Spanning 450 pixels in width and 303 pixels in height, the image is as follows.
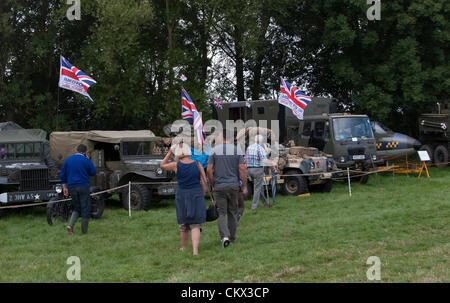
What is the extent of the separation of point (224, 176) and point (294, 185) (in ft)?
24.1

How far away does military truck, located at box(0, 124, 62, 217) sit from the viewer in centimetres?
1269

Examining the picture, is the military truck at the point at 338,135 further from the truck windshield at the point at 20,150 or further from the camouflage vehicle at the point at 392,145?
the truck windshield at the point at 20,150

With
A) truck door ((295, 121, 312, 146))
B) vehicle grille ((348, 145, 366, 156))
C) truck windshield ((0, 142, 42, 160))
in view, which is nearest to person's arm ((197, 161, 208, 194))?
truck windshield ((0, 142, 42, 160))

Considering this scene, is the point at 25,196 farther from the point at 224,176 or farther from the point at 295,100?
the point at 295,100

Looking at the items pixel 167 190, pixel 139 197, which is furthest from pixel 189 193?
pixel 139 197

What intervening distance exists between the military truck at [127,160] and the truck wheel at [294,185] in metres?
3.42

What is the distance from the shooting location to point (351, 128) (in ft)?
59.2

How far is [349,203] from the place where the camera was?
13219mm

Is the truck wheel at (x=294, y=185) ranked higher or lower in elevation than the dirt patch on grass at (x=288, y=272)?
higher

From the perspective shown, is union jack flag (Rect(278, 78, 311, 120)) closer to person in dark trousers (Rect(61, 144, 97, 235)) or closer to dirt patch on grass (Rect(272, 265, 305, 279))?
person in dark trousers (Rect(61, 144, 97, 235))

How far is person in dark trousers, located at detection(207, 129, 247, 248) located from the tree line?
14648 mm

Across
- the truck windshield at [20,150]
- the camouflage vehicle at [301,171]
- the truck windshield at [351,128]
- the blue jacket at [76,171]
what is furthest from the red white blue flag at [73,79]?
the truck windshield at [351,128]

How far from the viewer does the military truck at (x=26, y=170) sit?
12.7m

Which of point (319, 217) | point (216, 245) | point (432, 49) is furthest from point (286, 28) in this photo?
point (216, 245)
